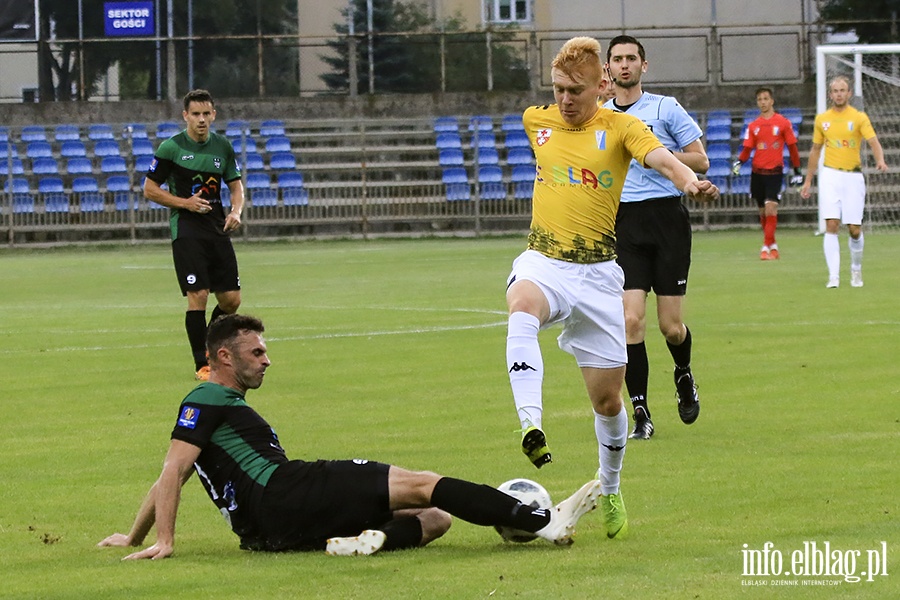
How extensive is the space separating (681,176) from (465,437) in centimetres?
333

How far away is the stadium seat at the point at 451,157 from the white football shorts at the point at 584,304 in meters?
29.0

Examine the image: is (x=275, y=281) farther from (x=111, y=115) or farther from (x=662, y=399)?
(x=111, y=115)

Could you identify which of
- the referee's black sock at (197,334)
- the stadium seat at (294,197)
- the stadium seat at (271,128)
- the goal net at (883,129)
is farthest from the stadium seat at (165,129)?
the referee's black sock at (197,334)

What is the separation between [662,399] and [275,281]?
42.6 feet

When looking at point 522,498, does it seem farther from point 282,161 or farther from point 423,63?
point 423,63

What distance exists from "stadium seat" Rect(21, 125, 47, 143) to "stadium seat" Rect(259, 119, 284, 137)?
5002 mm

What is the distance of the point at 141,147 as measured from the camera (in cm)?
3556

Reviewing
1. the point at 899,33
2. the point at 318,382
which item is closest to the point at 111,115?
the point at 899,33

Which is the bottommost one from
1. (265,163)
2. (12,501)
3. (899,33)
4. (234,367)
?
(12,501)

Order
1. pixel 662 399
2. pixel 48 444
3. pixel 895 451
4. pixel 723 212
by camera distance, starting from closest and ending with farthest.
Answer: pixel 895 451 → pixel 48 444 → pixel 662 399 → pixel 723 212

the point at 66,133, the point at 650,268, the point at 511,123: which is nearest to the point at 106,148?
the point at 66,133

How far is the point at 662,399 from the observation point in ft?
36.7

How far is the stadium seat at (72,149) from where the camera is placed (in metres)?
35.7

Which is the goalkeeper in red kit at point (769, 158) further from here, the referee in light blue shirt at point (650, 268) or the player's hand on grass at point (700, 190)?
the player's hand on grass at point (700, 190)
